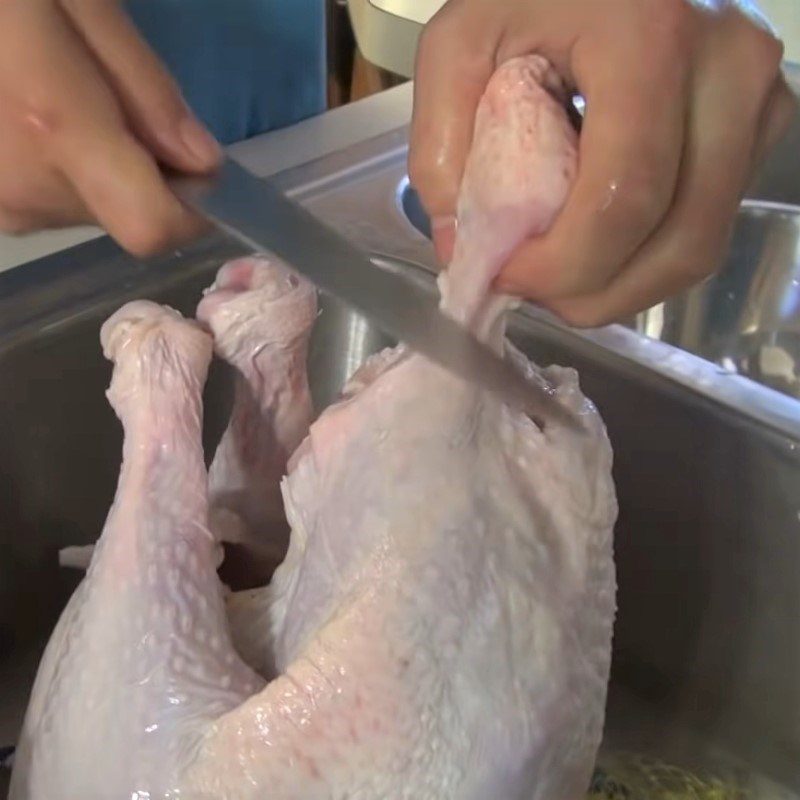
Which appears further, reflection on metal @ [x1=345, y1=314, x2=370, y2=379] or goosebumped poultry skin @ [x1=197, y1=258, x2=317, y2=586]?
reflection on metal @ [x1=345, y1=314, x2=370, y2=379]

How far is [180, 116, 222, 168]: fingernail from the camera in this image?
55cm

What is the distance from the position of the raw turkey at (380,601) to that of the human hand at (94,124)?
0.13 meters

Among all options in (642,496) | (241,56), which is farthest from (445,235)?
(241,56)

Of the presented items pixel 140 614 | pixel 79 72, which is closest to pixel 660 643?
pixel 140 614

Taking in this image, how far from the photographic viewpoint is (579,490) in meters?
0.64

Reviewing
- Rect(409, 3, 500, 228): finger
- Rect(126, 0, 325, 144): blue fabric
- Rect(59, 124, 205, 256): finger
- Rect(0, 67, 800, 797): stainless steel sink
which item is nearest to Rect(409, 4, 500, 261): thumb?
Rect(409, 3, 500, 228): finger

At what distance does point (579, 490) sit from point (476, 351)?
0.34 feet

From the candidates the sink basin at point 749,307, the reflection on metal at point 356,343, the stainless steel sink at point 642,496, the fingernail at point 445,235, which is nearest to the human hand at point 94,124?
the fingernail at point 445,235

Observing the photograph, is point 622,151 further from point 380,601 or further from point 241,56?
point 241,56

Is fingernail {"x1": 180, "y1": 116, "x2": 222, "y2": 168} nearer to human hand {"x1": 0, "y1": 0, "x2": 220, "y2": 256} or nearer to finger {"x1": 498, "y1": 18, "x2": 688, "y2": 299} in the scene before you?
human hand {"x1": 0, "y1": 0, "x2": 220, "y2": 256}

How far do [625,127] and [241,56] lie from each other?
0.68 metres

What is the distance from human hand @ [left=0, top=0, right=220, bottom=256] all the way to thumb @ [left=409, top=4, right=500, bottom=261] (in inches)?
3.9

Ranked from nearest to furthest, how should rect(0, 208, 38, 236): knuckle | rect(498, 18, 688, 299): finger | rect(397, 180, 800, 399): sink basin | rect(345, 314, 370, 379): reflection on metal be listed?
rect(498, 18, 688, 299): finger → rect(0, 208, 38, 236): knuckle → rect(345, 314, 370, 379): reflection on metal → rect(397, 180, 800, 399): sink basin

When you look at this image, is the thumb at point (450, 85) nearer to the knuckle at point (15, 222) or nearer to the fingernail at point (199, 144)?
the fingernail at point (199, 144)
